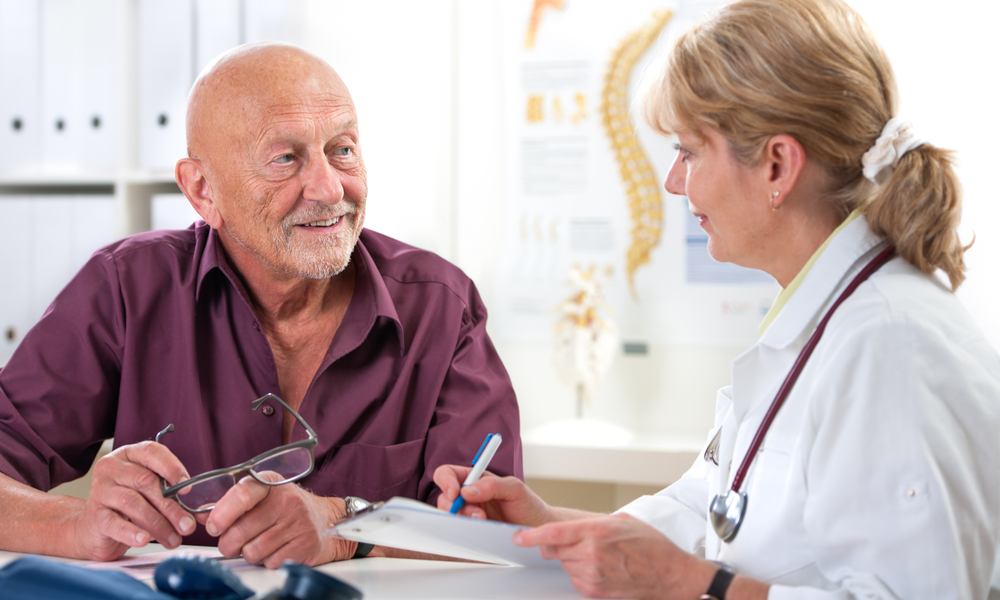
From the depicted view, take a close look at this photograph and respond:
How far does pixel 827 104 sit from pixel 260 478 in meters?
0.81

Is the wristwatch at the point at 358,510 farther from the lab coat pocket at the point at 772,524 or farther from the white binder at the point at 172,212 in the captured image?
the white binder at the point at 172,212

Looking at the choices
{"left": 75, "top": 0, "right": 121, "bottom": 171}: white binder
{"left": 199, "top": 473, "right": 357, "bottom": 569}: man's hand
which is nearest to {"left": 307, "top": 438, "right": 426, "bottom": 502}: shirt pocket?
{"left": 199, "top": 473, "right": 357, "bottom": 569}: man's hand

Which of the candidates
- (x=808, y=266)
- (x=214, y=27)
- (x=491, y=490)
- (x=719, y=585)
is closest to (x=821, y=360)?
(x=808, y=266)

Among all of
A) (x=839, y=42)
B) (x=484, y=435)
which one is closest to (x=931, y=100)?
(x=839, y=42)

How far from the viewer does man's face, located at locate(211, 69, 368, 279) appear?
1.37 meters

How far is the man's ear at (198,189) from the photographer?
4.82 ft

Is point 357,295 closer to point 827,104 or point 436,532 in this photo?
point 436,532

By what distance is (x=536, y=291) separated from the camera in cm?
288

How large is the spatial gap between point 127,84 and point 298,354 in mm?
1513

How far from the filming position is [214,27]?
94.0 inches

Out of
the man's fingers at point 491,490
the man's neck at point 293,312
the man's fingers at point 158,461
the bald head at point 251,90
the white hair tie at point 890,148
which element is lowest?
the man's fingers at point 491,490

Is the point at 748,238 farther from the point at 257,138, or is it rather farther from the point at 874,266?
the point at 257,138

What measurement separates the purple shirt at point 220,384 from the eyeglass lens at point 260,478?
0.34m

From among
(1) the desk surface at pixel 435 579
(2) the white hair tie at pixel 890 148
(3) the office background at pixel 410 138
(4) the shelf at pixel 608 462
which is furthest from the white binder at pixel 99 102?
(2) the white hair tie at pixel 890 148
